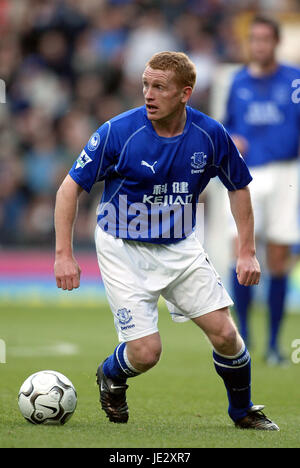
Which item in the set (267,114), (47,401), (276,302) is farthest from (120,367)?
(267,114)

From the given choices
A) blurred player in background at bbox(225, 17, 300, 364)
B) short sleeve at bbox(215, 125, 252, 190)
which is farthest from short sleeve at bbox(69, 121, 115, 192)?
blurred player in background at bbox(225, 17, 300, 364)

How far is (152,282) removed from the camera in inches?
189

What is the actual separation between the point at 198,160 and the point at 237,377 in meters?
1.05

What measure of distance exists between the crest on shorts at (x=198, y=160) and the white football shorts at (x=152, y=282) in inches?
15.1

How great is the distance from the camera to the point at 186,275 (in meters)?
4.78

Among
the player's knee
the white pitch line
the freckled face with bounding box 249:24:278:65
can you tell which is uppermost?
the freckled face with bounding box 249:24:278:65

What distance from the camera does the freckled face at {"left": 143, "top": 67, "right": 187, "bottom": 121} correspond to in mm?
4668

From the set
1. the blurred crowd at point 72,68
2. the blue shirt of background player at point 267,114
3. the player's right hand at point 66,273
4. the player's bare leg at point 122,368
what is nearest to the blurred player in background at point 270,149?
the blue shirt of background player at point 267,114

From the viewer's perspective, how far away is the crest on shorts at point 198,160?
4.77 metres

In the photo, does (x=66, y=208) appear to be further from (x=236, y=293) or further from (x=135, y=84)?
(x=135, y=84)

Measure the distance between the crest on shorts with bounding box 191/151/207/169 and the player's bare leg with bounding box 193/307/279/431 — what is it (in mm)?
692

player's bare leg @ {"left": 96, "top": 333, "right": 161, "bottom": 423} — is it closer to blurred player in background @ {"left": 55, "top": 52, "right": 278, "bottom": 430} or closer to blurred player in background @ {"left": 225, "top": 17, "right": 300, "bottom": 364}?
blurred player in background @ {"left": 55, "top": 52, "right": 278, "bottom": 430}

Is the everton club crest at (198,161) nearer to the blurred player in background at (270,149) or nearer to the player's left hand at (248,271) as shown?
the player's left hand at (248,271)

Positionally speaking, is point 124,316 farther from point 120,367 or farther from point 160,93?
point 160,93
